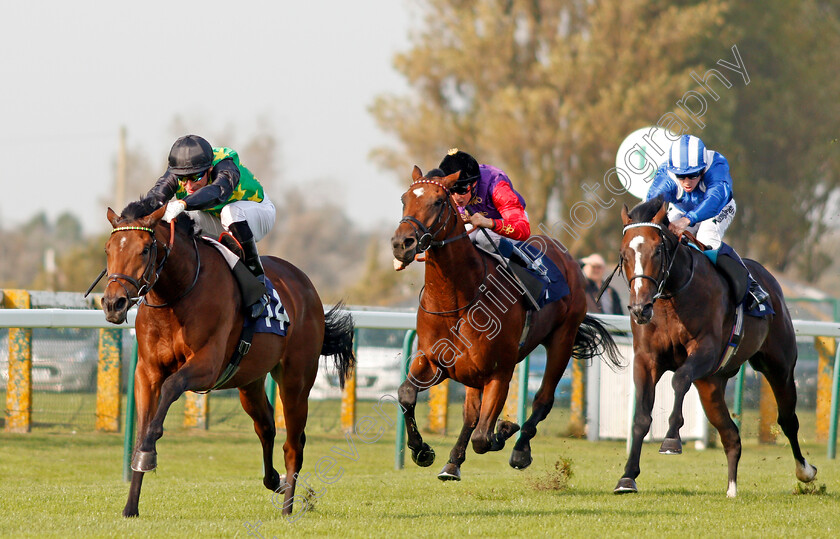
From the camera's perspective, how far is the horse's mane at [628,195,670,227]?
6.13 m

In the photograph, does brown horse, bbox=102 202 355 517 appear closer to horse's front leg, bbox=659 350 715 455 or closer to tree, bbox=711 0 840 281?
horse's front leg, bbox=659 350 715 455

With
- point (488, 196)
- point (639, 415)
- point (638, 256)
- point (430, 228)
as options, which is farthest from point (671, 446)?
point (430, 228)

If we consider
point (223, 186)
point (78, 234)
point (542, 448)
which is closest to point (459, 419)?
point (542, 448)

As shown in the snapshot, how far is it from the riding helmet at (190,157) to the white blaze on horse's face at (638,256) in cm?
240

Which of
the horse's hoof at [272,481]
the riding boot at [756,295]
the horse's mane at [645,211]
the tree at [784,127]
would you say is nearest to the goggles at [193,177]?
the horse's hoof at [272,481]

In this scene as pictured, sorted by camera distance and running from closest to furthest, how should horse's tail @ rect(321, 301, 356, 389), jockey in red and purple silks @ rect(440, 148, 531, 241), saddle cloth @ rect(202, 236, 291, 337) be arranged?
saddle cloth @ rect(202, 236, 291, 337), jockey in red and purple silks @ rect(440, 148, 531, 241), horse's tail @ rect(321, 301, 356, 389)

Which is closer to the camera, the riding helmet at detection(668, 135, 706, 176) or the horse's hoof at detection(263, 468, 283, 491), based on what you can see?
the horse's hoof at detection(263, 468, 283, 491)

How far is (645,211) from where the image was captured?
6.14m

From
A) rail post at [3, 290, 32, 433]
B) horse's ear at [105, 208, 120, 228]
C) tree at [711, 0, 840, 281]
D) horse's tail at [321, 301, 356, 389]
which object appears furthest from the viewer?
tree at [711, 0, 840, 281]

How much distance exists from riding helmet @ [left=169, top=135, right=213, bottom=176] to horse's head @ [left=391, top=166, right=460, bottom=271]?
1.06 metres

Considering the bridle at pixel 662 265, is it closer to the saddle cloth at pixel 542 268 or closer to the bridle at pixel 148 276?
the saddle cloth at pixel 542 268

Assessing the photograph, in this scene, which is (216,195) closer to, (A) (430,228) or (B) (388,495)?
(A) (430,228)

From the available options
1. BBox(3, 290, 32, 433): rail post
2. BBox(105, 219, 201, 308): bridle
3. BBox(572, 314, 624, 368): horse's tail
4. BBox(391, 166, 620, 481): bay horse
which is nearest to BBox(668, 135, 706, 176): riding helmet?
BBox(572, 314, 624, 368): horse's tail

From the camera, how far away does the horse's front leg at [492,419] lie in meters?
5.43
